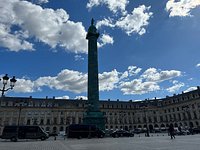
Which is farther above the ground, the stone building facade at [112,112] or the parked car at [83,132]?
the stone building facade at [112,112]

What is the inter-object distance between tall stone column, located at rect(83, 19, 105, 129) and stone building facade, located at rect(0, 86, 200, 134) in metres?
38.0

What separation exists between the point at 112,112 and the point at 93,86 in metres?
64.2

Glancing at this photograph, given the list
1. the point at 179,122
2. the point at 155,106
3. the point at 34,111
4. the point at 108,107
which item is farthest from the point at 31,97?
the point at 179,122

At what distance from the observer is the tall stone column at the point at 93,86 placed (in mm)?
51219

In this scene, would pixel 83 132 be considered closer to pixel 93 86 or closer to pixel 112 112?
pixel 93 86

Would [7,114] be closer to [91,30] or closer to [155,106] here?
[91,30]

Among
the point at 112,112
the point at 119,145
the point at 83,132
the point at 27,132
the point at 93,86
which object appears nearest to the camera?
the point at 119,145

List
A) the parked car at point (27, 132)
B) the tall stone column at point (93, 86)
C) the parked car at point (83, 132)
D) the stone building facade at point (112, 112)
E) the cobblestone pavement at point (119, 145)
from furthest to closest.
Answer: the stone building facade at point (112, 112) < the tall stone column at point (93, 86) < the parked car at point (83, 132) < the parked car at point (27, 132) < the cobblestone pavement at point (119, 145)

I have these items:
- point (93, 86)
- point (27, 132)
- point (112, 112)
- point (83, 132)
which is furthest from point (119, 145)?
point (112, 112)

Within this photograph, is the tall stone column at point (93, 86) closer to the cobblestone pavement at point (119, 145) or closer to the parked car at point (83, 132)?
the parked car at point (83, 132)

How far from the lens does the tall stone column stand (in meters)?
51.2

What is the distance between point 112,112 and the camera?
115625mm

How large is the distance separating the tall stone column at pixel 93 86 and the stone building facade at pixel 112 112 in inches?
1496

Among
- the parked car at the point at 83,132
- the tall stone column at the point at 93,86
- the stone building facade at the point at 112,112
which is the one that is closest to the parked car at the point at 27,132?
the parked car at the point at 83,132
